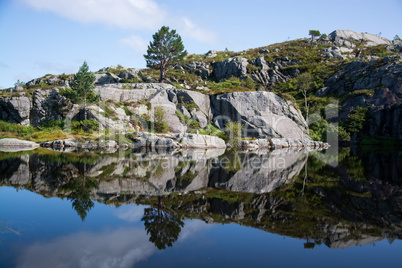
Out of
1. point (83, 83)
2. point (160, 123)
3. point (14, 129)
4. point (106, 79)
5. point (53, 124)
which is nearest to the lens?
point (14, 129)

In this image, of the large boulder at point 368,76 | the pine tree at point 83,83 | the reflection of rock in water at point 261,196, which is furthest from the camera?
the large boulder at point 368,76

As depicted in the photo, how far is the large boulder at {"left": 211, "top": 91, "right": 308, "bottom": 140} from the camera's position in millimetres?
40031

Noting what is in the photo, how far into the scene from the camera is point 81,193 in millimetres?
7309

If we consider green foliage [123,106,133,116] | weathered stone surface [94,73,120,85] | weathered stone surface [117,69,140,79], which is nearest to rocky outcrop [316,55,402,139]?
green foliage [123,106,133,116]

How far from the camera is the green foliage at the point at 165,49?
46.4m

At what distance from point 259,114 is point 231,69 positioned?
26411mm

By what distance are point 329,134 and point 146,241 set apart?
4455cm

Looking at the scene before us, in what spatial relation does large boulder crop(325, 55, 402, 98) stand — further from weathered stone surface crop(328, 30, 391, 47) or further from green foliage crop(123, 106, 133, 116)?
green foliage crop(123, 106, 133, 116)

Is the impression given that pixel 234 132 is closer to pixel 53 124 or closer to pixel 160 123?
pixel 160 123

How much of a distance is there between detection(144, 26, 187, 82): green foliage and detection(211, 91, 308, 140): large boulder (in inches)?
499

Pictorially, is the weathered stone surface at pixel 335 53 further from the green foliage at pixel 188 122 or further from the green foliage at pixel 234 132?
the green foliage at pixel 188 122

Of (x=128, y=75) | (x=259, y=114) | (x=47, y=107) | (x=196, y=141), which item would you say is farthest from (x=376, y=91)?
(x=47, y=107)

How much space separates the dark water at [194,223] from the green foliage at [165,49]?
41.5 meters

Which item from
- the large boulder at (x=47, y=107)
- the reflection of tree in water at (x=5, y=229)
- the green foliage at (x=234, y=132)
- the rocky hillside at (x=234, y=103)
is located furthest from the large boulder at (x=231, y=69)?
the reflection of tree in water at (x=5, y=229)
